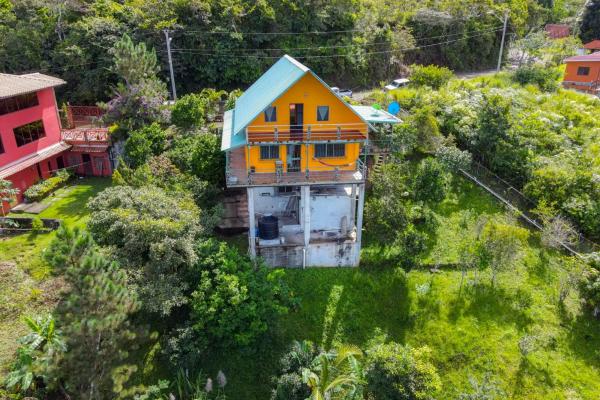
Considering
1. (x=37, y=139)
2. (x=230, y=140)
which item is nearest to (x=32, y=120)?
(x=37, y=139)

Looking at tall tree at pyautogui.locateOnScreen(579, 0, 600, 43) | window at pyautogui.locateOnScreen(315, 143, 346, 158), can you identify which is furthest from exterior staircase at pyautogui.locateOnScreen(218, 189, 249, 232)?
tall tree at pyautogui.locateOnScreen(579, 0, 600, 43)

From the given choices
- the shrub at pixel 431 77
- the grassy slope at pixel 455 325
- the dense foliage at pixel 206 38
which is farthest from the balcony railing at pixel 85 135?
the shrub at pixel 431 77

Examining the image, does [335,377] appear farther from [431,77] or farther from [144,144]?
[431,77]

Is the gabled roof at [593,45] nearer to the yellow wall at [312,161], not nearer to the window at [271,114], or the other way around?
the yellow wall at [312,161]

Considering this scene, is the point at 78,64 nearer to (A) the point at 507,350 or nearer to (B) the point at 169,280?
(B) the point at 169,280

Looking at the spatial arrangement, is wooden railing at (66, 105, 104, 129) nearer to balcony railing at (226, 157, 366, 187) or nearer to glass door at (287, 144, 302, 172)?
balcony railing at (226, 157, 366, 187)
